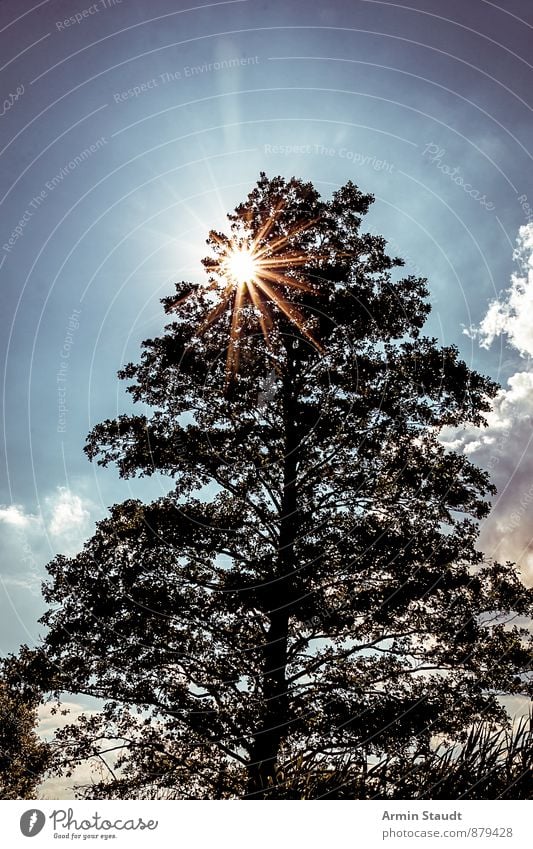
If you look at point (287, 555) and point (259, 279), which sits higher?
point (259, 279)

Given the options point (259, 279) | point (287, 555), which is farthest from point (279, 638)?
point (259, 279)

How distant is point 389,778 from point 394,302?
12.2 metres

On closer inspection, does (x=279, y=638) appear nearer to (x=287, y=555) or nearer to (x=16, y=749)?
(x=287, y=555)

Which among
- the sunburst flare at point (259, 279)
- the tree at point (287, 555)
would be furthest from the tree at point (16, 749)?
the sunburst flare at point (259, 279)

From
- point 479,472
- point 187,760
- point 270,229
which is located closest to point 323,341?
point 270,229

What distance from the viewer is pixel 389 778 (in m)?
5.68

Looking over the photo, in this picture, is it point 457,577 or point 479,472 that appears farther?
point 479,472

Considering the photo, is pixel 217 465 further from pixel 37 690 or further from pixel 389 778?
pixel 389 778
